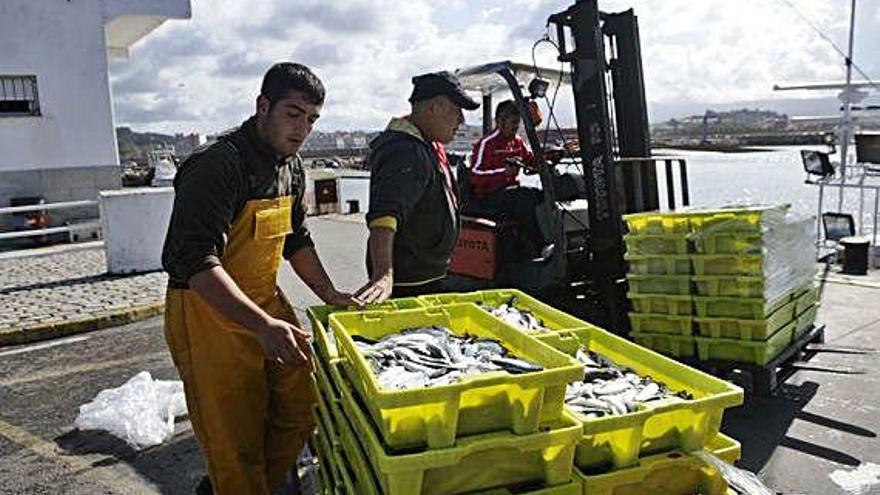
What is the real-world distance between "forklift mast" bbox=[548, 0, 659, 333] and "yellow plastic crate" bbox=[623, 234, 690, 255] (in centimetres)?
91

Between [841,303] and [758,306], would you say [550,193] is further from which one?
[841,303]

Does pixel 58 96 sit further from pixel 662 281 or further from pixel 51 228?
pixel 662 281

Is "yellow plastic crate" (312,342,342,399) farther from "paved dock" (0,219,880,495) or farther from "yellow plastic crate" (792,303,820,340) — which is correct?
"yellow plastic crate" (792,303,820,340)

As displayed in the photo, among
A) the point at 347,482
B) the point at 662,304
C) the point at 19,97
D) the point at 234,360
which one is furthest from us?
the point at 19,97

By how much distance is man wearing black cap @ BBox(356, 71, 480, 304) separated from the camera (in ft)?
11.5

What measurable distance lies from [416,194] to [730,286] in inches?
99.4

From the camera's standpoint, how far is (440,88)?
3.64 metres

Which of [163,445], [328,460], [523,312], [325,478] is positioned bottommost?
[163,445]

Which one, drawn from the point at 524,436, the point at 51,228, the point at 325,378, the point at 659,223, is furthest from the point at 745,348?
the point at 51,228

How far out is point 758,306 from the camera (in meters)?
4.79

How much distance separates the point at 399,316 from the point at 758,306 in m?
3.11

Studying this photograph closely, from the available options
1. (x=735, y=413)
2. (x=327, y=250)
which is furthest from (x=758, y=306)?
(x=327, y=250)

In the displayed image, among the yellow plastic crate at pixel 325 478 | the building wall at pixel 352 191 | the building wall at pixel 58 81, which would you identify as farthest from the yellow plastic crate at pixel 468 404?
the building wall at pixel 352 191

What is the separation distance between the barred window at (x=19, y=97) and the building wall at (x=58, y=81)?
0.43 ft
